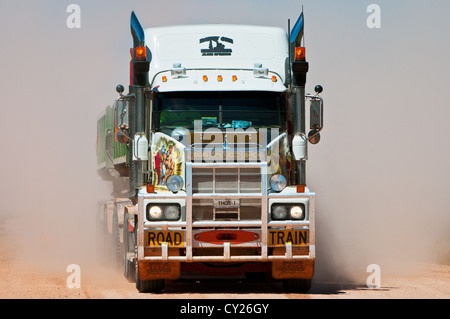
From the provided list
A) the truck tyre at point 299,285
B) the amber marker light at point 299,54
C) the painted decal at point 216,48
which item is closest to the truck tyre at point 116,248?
the painted decal at point 216,48


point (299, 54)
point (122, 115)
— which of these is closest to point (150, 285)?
point (122, 115)

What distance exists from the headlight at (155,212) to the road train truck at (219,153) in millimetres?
15

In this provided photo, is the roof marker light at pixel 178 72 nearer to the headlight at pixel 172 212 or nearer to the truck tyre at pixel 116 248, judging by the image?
the headlight at pixel 172 212

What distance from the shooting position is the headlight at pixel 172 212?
45.3 feet

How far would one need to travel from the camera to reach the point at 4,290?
48.6 ft

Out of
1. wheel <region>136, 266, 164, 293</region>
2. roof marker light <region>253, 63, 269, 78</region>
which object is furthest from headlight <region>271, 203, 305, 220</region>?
roof marker light <region>253, 63, 269, 78</region>

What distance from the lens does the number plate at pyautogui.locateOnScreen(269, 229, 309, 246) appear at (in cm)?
1381

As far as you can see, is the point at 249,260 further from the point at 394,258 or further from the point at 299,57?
the point at 394,258

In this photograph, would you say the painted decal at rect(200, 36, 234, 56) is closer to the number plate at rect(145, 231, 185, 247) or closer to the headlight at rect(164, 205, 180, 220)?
the headlight at rect(164, 205, 180, 220)

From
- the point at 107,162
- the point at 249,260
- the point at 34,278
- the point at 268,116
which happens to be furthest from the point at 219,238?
the point at 107,162

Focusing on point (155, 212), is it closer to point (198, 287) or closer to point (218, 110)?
point (218, 110)

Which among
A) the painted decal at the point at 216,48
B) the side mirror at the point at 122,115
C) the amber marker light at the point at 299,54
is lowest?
the side mirror at the point at 122,115

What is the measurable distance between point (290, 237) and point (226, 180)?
1294mm

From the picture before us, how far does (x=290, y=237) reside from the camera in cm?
1385
